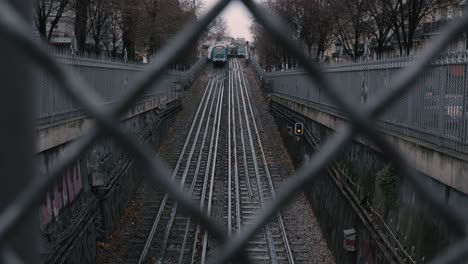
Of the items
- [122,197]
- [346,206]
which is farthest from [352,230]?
Answer: [122,197]

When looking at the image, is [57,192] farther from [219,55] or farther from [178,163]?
[219,55]

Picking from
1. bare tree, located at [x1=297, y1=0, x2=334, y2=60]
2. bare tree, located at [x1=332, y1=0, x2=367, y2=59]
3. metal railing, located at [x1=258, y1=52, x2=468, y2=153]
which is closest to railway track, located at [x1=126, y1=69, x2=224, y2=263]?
metal railing, located at [x1=258, y1=52, x2=468, y2=153]

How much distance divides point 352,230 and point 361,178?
1.16m

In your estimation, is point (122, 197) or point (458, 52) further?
point (122, 197)

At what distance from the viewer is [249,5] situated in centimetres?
98

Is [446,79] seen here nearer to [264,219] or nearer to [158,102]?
[264,219]

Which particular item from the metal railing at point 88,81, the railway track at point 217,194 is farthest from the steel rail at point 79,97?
the metal railing at point 88,81

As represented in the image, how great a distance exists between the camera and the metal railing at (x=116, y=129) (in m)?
0.91

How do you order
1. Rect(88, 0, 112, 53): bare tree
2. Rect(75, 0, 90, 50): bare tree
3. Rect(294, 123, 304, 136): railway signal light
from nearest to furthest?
Rect(294, 123, 304, 136): railway signal light < Rect(75, 0, 90, 50): bare tree < Rect(88, 0, 112, 53): bare tree

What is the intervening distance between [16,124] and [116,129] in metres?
0.21

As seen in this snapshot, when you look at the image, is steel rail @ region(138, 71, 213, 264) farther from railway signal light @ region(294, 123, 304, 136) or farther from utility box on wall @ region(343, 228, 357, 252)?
railway signal light @ region(294, 123, 304, 136)

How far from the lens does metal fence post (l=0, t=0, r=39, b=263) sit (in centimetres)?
97

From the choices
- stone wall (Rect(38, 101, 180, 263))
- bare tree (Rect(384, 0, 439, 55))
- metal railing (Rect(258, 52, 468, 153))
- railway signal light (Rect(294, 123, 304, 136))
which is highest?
bare tree (Rect(384, 0, 439, 55))

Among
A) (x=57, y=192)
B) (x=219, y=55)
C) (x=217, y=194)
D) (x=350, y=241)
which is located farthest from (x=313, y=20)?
(x=219, y=55)
